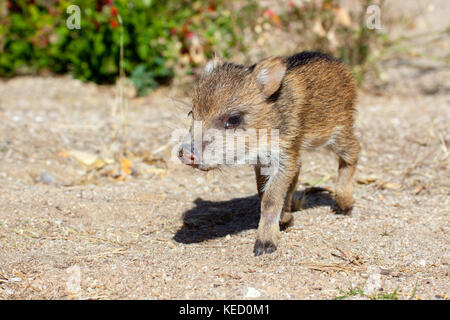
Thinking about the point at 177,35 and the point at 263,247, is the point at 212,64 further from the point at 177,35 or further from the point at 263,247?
the point at 177,35

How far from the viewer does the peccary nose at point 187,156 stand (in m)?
3.40

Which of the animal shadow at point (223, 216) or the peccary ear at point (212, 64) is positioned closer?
the peccary ear at point (212, 64)

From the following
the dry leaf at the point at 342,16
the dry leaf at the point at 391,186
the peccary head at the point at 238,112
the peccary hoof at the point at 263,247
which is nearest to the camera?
the peccary head at the point at 238,112

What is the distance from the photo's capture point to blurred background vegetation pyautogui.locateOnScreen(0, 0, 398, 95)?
311 inches

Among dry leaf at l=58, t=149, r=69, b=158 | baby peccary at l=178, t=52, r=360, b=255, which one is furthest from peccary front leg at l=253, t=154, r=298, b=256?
dry leaf at l=58, t=149, r=69, b=158

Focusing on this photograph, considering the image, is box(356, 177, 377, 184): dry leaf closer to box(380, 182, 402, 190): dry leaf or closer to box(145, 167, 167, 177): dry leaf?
box(380, 182, 402, 190): dry leaf

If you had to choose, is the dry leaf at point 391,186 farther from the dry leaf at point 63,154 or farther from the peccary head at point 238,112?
the dry leaf at point 63,154

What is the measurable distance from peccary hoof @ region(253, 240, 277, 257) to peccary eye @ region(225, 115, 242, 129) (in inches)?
32.1

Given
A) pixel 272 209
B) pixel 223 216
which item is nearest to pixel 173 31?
pixel 223 216

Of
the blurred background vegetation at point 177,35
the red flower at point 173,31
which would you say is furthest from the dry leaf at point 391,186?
the red flower at point 173,31

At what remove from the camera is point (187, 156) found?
11.1 ft

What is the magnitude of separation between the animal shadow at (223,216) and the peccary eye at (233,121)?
0.98 meters

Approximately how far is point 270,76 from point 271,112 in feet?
0.81
